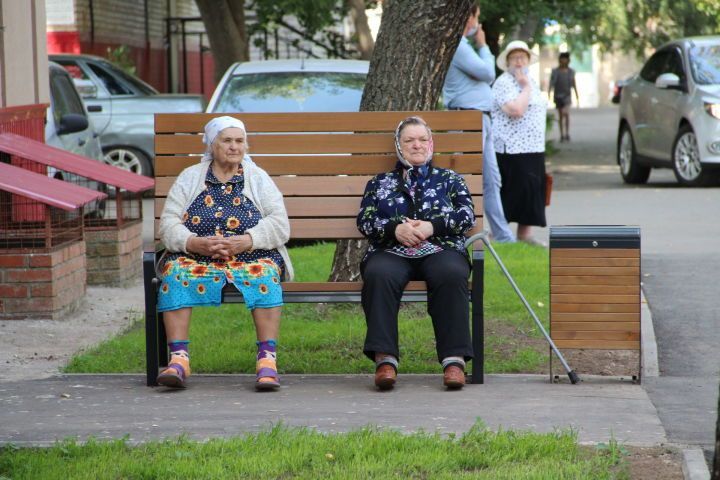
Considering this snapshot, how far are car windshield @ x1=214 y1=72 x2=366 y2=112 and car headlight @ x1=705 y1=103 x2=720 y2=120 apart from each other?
5925 millimetres

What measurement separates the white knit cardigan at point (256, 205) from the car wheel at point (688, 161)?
11.1m

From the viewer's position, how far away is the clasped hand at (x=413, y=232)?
21.8ft

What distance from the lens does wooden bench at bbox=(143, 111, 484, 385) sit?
7.02 meters

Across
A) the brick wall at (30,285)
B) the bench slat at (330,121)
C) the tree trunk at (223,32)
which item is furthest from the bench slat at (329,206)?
the tree trunk at (223,32)

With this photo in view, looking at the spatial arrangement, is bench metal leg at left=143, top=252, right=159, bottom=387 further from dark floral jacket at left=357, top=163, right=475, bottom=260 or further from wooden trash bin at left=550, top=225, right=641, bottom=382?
wooden trash bin at left=550, top=225, right=641, bottom=382

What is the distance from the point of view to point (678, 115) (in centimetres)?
1738

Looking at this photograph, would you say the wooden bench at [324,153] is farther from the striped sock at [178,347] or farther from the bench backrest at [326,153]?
the striped sock at [178,347]

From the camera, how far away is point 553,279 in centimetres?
653

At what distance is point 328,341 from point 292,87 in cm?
493

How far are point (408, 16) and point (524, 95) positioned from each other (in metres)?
3.25

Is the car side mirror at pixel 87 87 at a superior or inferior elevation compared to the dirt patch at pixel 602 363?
superior

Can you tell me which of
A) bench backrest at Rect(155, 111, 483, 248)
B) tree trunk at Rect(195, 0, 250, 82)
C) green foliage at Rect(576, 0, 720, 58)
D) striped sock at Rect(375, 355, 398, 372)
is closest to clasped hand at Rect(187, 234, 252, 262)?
bench backrest at Rect(155, 111, 483, 248)

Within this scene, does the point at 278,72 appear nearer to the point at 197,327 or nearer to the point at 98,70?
the point at 197,327

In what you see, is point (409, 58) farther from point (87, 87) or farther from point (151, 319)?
point (87, 87)
